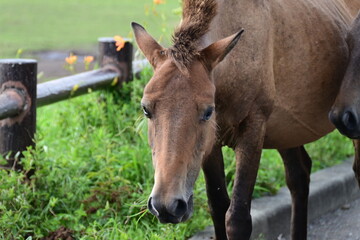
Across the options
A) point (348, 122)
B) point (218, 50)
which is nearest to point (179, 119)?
point (218, 50)

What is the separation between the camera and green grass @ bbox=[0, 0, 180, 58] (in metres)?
13.0

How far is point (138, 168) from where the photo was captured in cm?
590

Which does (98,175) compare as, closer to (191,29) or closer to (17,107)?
(17,107)

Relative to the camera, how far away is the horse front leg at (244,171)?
14.9 ft

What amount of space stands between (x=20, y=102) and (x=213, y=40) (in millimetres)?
1671

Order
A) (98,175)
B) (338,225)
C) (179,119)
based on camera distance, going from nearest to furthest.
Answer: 1. (179,119)
2. (98,175)
3. (338,225)

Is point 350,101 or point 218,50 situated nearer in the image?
point 218,50

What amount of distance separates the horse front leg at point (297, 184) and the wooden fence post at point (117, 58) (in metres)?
1.77

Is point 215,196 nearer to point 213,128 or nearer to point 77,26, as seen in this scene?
point 213,128

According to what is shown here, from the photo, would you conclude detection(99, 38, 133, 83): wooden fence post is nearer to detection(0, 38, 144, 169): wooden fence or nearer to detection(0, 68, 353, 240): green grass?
detection(0, 68, 353, 240): green grass

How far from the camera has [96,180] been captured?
5688mm

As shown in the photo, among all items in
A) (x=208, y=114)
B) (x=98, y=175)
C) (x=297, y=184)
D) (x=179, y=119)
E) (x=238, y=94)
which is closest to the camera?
(x=179, y=119)

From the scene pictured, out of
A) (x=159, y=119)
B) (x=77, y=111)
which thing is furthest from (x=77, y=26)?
(x=159, y=119)

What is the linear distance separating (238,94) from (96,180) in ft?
5.48
